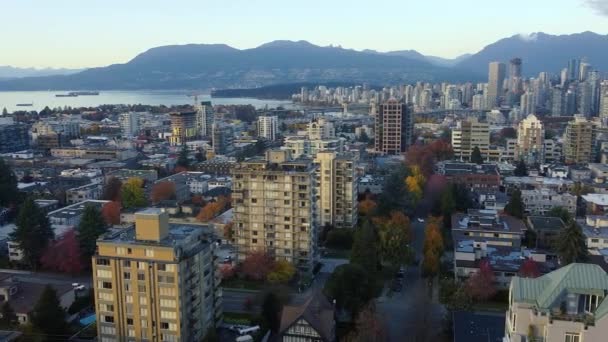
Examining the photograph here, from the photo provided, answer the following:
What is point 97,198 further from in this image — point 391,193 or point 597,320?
point 597,320

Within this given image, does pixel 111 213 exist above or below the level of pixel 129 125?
below

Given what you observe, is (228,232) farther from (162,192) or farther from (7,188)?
(7,188)

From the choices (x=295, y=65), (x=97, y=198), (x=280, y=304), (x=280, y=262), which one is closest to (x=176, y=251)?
(x=280, y=304)

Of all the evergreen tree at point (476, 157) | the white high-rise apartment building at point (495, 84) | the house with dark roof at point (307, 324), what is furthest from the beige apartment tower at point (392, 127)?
the white high-rise apartment building at point (495, 84)

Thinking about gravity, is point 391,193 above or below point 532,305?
below

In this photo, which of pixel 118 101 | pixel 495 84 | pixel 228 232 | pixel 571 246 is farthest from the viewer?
pixel 118 101

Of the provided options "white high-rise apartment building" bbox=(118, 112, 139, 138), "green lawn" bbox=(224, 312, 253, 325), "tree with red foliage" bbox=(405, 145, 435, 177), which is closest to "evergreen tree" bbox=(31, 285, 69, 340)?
"green lawn" bbox=(224, 312, 253, 325)

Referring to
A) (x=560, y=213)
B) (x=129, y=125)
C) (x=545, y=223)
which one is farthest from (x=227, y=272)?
(x=129, y=125)

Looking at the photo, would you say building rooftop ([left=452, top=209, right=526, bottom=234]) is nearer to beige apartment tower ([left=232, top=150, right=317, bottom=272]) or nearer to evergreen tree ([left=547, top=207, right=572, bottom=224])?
evergreen tree ([left=547, top=207, right=572, bottom=224])
